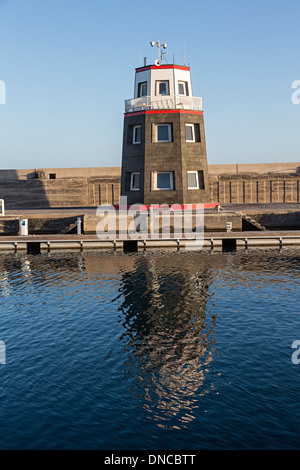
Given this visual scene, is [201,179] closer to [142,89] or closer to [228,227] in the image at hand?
[228,227]

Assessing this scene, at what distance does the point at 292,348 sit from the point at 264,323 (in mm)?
2842

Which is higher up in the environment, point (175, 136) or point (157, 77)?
point (157, 77)

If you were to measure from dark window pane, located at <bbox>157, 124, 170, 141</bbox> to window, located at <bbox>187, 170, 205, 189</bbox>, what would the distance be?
428cm

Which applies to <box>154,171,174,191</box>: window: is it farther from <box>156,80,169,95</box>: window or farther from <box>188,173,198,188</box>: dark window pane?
<box>156,80,169,95</box>: window

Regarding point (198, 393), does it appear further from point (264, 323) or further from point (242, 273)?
point (242, 273)

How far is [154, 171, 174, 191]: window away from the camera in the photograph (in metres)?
46.3

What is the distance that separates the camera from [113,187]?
6825 cm

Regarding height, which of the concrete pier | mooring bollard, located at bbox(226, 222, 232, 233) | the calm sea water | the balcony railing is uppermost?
the balcony railing

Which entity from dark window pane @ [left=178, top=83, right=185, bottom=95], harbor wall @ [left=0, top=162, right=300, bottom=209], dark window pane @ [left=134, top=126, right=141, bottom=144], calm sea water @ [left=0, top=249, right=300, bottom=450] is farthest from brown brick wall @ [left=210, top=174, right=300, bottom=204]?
calm sea water @ [left=0, top=249, right=300, bottom=450]

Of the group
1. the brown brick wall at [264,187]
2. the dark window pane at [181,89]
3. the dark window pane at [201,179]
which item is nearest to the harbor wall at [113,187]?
the brown brick wall at [264,187]

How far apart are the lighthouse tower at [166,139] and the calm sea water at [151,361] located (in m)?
18.0

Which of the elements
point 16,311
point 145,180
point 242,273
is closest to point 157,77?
point 145,180

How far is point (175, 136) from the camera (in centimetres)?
4584
